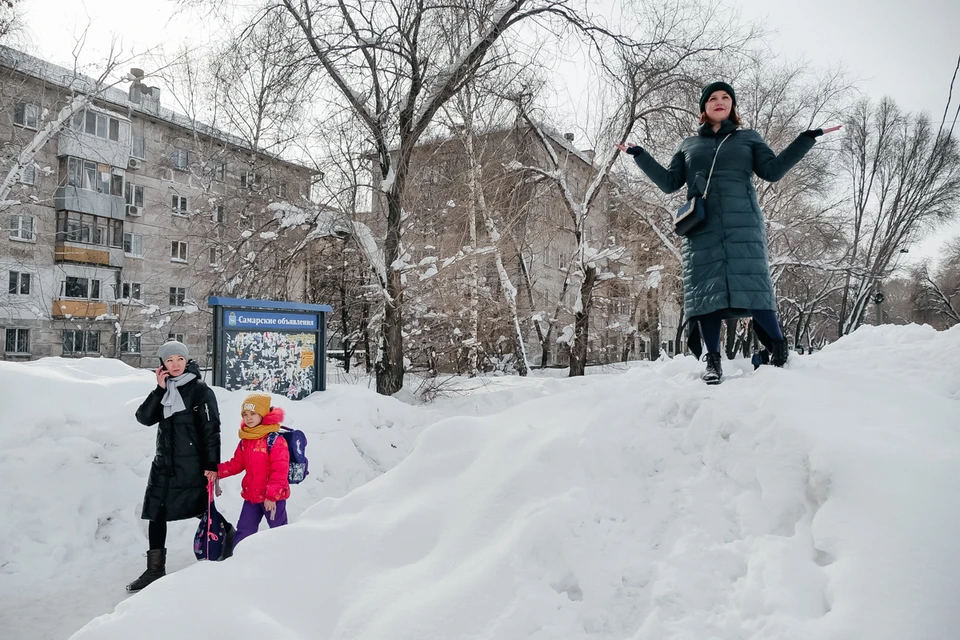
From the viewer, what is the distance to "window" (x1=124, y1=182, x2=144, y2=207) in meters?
28.8

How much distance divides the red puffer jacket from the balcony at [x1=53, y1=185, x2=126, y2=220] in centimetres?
2737

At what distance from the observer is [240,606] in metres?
2.22

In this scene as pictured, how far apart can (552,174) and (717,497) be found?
45.5 ft

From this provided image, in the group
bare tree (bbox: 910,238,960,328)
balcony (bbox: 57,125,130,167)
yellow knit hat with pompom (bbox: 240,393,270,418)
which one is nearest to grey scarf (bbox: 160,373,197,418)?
yellow knit hat with pompom (bbox: 240,393,270,418)

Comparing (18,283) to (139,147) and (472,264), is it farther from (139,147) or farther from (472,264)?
(472,264)

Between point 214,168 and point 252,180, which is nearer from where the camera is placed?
point 252,180

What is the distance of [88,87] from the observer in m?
15.8

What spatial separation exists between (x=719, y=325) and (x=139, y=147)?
32.9 metres

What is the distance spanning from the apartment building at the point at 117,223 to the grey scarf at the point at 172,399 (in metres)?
14.1

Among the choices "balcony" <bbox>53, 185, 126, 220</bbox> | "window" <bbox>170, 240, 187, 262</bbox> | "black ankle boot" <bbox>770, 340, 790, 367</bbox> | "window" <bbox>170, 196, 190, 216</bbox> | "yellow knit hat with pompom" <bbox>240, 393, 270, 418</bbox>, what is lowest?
"yellow knit hat with pompom" <bbox>240, 393, 270, 418</bbox>

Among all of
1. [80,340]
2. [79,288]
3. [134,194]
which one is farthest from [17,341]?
[134,194]

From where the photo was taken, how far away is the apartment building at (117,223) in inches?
770

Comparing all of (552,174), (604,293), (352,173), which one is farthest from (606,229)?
(352,173)

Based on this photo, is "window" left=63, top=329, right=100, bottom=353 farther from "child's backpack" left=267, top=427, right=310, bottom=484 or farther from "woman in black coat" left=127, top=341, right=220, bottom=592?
"child's backpack" left=267, top=427, right=310, bottom=484
